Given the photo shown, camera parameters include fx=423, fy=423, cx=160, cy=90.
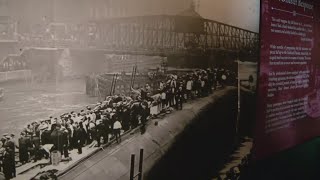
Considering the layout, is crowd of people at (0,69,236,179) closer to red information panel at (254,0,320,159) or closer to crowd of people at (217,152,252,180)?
crowd of people at (217,152,252,180)

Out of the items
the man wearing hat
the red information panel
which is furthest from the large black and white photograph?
the red information panel

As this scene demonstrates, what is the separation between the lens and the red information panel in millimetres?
3721

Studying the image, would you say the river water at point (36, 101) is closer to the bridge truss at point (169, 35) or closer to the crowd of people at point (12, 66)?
the crowd of people at point (12, 66)

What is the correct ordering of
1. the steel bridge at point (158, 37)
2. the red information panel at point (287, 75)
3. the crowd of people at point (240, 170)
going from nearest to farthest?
the steel bridge at point (158, 37), the crowd of people at point (240, 170), the red information panel at point (287, 75)

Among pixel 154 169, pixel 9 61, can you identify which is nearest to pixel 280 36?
pixel 154 169

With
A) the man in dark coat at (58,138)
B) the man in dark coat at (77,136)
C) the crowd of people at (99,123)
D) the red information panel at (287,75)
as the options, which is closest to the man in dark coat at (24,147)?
the crowd of people at (99,123)

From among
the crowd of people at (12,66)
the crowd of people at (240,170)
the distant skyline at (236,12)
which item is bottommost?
the crowd of people at (240,170)

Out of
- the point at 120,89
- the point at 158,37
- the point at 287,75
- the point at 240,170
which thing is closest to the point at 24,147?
the point at 120,89

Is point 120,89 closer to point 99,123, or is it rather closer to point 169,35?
point 99,123

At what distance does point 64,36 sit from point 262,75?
6.88 feet

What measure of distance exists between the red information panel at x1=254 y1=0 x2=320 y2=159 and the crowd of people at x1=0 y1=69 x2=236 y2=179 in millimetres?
918

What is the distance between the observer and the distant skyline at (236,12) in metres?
3.30

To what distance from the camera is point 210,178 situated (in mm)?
3166

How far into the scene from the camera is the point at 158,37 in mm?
2686
